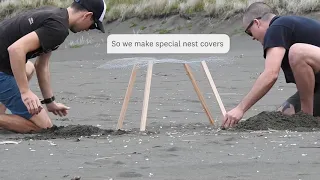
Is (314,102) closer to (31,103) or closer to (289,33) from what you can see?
(289,33)

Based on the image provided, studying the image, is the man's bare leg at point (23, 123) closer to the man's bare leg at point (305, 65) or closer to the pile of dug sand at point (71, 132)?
the pile of dug sand at point (71, 132)

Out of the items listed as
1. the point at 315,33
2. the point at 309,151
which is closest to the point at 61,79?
the point at 315,33

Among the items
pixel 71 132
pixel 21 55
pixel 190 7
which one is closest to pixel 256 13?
pixel 71 132

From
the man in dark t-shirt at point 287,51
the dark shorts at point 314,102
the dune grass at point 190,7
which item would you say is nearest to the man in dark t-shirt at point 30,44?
the man in dark t-shirt at point 287,51

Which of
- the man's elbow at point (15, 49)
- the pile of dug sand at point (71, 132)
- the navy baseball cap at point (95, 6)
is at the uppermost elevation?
the navy baseball cap at point (95, 6)

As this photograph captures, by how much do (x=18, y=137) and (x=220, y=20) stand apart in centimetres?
1254

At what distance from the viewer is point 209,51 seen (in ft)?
25.6

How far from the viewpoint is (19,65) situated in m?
6.66

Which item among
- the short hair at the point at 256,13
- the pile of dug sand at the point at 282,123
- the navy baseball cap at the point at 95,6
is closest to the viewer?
the pile of dug sand at the point at 282,123

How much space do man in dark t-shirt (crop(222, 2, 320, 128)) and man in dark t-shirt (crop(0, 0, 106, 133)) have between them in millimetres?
1331

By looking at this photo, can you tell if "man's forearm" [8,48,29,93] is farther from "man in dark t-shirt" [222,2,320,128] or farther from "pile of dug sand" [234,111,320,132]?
"pile of dug sand" [234,111,320,132]

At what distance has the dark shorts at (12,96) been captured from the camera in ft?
23.9

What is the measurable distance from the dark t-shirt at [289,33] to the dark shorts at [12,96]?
214cm

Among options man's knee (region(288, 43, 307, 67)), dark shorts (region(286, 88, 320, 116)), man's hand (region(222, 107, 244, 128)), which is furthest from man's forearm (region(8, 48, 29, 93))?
dark shorts (region(286, 88, 320, 116))
